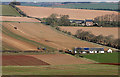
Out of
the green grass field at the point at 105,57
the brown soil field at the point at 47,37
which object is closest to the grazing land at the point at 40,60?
the green grass field at the point at 105,57

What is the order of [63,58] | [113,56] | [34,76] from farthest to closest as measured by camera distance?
[113,56] → [63,58] → [34,76]

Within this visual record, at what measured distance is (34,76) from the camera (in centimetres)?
3672

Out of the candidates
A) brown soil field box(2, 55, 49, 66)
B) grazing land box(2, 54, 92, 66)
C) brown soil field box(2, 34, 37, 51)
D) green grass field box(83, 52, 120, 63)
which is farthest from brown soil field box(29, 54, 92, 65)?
brown soil field box(2, 34, 37, 51)

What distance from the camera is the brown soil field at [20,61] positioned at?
50.0m

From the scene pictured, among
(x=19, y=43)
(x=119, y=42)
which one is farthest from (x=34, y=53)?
(x=119, y=42)

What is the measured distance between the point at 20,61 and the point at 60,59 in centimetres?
846

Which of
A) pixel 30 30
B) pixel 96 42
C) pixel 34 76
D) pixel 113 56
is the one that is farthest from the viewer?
pixel 30 30

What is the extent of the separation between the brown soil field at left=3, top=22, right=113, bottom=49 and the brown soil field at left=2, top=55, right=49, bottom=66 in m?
16.5

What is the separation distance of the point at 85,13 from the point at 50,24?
5677 centimetres

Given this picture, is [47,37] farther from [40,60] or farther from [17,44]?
[40,60]

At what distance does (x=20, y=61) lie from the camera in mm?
52469

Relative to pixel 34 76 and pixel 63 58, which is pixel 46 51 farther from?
Result: pixel 34 76

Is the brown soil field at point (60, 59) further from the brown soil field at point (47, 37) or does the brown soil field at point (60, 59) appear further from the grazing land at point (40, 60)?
the brown soil field at point (47, 37)

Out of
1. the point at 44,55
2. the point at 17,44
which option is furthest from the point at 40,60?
the point at 17,44
